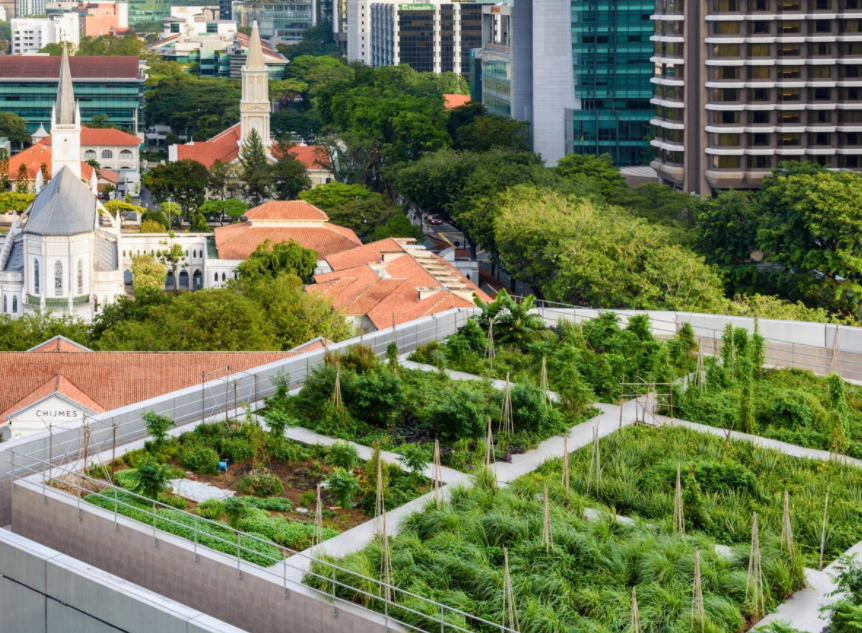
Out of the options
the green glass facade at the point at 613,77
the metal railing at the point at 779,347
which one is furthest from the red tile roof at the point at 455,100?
the metal railing at the point at 779,347

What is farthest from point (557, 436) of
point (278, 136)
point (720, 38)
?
point (278, 136)

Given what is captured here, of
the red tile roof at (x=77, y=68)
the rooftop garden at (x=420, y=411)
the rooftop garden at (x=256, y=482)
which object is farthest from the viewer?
the red tile roof at (x=77, y=68)

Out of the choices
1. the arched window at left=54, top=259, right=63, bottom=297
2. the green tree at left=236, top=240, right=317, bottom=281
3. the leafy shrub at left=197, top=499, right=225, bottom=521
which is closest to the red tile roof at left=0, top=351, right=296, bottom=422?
the leafy shrub at left=197, top=499, right=225, bottom=521

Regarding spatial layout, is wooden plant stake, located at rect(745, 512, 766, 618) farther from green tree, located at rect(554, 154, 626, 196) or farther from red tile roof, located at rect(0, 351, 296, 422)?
green tree, located at rect(554, 154, 626, 196)

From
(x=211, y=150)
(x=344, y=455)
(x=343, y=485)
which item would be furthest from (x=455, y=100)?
(x=343, y=485)

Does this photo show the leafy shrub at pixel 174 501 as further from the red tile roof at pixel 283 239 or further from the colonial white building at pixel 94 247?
the red tile roof at pixel 283 239

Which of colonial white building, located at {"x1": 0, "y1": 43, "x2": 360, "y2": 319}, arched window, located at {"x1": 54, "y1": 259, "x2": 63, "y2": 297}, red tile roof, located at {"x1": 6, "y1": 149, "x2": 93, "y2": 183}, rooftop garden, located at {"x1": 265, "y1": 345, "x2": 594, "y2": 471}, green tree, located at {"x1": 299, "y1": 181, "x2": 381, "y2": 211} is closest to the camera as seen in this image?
rooftop garden, located at {"x1": 265, "y1": 345, "x2": 594, "y2": 471}

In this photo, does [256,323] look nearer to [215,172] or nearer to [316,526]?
[316,526]
